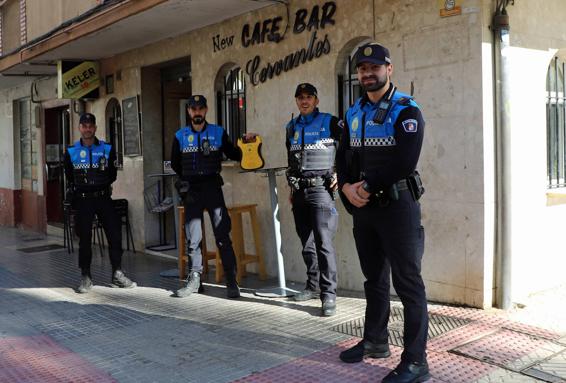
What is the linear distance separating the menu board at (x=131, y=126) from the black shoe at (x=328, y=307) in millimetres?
4993

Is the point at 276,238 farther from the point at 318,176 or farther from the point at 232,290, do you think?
the point at 318,176

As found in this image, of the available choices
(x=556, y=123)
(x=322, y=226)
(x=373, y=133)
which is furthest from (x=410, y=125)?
(x=556, y=123)

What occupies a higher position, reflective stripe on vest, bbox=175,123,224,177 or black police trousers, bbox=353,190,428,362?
reflective stripe on vest, bbox=175,123,224,177

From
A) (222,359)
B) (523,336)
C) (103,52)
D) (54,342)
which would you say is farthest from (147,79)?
(523,336)

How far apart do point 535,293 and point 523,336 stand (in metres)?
1.19

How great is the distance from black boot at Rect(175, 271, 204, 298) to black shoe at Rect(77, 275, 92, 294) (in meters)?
1.18

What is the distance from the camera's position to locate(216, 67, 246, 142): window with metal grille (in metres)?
7.57

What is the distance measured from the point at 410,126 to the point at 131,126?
6.63 meters

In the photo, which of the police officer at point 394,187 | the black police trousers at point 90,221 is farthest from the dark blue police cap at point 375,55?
the black police trousers at point 90,221

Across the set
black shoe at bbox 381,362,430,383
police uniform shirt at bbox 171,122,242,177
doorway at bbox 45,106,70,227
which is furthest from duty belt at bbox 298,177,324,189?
doorway at bbox 45,106,70,227

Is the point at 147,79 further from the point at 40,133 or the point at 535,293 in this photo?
the point at 535,293

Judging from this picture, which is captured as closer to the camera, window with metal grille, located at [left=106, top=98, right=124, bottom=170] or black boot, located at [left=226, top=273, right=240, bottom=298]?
black boot, located at [left=226, top=273, right=240, bottom=298]

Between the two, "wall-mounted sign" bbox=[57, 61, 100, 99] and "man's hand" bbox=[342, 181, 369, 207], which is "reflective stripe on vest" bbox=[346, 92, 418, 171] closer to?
"man's hand" bbox=[342, 181, 369, 207]

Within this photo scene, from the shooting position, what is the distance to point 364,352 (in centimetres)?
412
